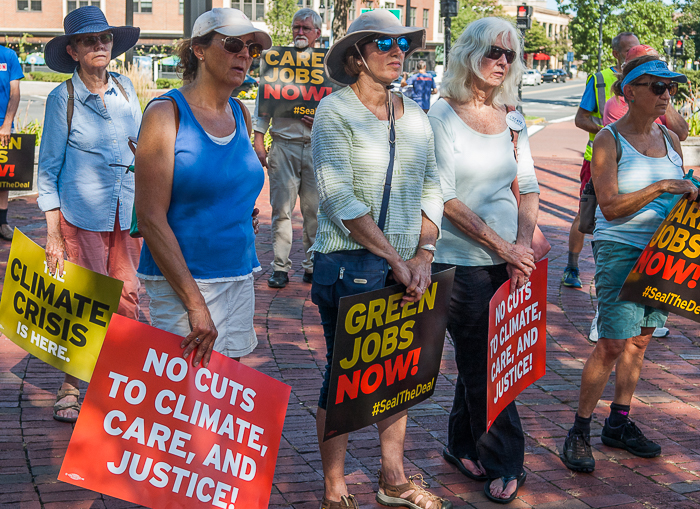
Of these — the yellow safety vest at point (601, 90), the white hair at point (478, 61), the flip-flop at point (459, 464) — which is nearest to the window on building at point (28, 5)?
the yellow safety vest at point (601, 90)

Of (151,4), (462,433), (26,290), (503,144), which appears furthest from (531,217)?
(151,4)

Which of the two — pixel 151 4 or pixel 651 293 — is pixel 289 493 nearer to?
pixel 651 293

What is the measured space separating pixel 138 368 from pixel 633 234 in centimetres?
252

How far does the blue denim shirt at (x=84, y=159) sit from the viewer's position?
4184mm

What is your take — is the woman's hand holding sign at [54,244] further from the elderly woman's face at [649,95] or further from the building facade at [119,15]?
the building facade at [119,15]

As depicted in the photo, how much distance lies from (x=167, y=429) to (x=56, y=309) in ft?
4.47

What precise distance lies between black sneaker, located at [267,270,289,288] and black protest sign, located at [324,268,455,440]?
3778 millimetres

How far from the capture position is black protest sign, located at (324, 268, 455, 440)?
2951 millimetres

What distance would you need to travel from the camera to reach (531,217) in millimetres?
3678

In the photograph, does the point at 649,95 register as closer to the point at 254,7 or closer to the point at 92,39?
the point at 92,39

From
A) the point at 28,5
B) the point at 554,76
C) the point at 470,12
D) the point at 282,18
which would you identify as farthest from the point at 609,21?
the point at 554,76

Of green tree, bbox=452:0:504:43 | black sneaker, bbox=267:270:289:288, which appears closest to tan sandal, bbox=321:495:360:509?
black sneaker, bbox=267:270:289:288

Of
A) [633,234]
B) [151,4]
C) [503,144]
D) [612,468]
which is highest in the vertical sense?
[151,4]

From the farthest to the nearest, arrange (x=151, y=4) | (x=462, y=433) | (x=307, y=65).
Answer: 1. (x=151, y=4)
2. (x=307, y=65)
3. (x=462, y=433)
